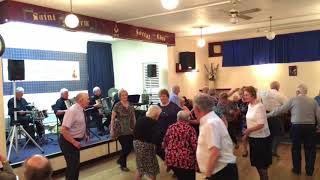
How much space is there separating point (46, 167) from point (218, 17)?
6060mm

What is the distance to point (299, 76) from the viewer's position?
30.6 ft

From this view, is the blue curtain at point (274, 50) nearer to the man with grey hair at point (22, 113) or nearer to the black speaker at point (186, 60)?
the black speaker at point (186, 60)

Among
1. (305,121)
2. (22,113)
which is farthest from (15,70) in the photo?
(305,121)

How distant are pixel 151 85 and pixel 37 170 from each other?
8.02 m

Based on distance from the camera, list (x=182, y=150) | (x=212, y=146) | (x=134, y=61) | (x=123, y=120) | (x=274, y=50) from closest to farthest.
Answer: (x=212, y=146) → (x=182, y=150) → (x=123, y=120) → (x=274, y=50) → (x=134, y=61)

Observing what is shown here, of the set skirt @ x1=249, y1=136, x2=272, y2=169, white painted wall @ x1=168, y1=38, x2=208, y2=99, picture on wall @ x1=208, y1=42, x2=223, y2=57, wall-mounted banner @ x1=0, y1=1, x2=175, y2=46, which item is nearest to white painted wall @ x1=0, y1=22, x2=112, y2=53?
wall-mounted banner @ x1=0, y1=1, x2=175, y2=46

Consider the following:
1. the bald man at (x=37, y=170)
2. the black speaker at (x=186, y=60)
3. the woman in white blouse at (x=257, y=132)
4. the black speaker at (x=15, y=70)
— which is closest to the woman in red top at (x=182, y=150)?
the woman in white blouse at (x=257, y=132)

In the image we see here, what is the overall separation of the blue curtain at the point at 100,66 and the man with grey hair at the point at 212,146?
7710 millimetres

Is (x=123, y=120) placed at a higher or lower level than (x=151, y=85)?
lower

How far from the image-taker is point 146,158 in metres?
4.28

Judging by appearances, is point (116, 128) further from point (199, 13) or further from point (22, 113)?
point (199, 13)

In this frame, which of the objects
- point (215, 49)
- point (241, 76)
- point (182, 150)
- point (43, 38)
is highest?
point (43, 38)

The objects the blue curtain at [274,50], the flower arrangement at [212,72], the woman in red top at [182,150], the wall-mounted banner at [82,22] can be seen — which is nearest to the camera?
the woman in red top at [182,150]

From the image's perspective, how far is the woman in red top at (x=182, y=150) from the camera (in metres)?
3.49
